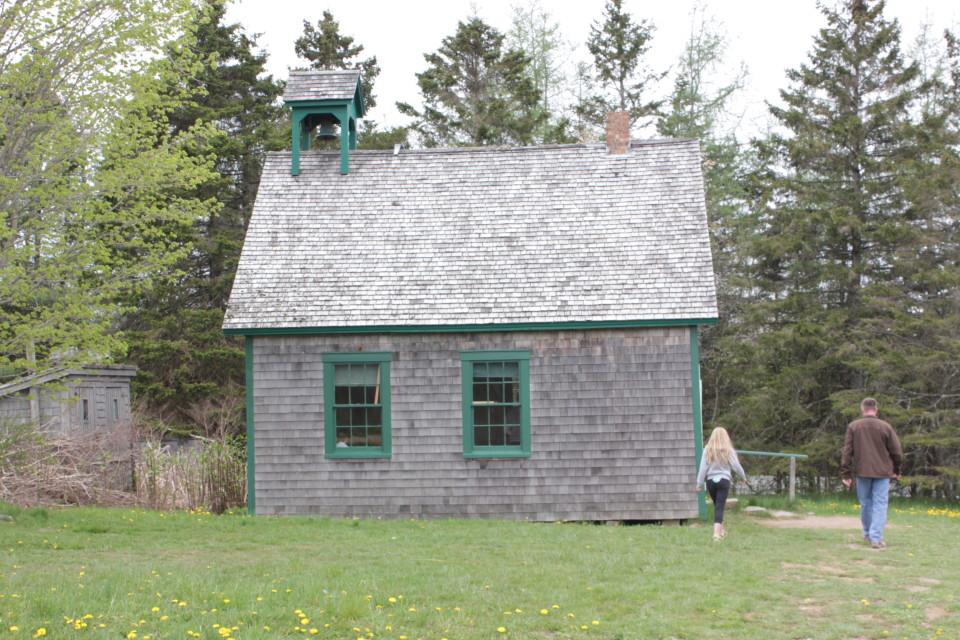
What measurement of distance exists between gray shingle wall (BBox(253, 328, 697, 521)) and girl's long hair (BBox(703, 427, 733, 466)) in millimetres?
2496

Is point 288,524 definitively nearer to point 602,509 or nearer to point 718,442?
point 602,509

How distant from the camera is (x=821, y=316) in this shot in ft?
72.6

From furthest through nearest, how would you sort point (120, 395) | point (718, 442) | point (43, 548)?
point (120, 395)
point (718, 442)
point (43, 548)

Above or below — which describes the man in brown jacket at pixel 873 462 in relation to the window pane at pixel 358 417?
below

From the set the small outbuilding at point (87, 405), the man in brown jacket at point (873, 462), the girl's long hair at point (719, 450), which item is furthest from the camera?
the small outbuilding at point (87, 405)

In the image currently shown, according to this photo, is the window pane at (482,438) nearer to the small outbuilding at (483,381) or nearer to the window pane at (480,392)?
the small outbuilding at (483,381)

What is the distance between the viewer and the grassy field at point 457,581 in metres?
6.77

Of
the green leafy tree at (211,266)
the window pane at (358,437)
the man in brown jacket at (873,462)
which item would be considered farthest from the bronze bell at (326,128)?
the man in brown jacket at (873,462)

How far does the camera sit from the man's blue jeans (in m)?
11.1

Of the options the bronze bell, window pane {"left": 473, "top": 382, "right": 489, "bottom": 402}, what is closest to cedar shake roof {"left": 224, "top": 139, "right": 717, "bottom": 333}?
the bronze bell

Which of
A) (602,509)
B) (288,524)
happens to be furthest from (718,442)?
(288,524)

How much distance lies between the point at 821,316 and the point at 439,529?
1334 centimetres

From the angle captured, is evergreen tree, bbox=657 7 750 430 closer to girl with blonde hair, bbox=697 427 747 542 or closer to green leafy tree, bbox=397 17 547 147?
green leafy tree, bbox=397 17 547 147

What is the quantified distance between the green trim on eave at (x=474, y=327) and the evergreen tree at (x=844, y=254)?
750 centimetres
